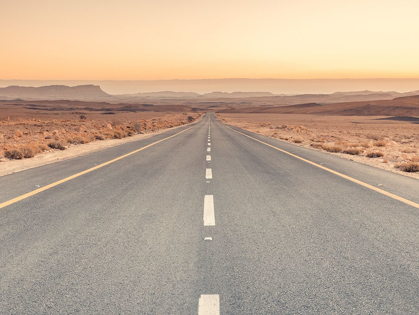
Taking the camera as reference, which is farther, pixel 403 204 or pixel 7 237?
pixel 403 204

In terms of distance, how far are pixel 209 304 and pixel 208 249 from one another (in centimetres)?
128

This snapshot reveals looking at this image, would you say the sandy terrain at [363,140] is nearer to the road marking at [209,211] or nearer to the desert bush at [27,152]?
the road marking at [209,211]

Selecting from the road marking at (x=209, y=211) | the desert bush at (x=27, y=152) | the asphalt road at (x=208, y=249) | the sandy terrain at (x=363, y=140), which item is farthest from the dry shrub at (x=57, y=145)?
the sandy terrain at (x=363, y=140)

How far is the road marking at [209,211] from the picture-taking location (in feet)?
17.5

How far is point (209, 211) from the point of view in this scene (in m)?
5.98

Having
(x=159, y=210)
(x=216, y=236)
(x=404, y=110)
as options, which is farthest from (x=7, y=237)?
(x=404, y=110)

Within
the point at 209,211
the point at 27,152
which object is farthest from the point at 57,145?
the point at 209,211

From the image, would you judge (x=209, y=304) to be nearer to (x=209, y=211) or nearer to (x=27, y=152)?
(x=209, y=211)

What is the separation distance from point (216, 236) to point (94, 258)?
1.62 meters

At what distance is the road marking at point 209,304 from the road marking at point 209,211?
7.10ft

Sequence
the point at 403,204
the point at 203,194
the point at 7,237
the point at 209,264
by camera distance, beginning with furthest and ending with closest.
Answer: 1. the point at 203,194
2. the point at 403,204
3. the point at 7,237
4. the point at 209,264

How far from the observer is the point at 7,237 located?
4637 mm

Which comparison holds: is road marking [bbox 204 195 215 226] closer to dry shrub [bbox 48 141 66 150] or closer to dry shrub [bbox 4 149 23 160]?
dry shrub [bbox 4 149 23 160]

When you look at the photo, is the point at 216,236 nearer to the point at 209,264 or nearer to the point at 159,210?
the point at 209,264
